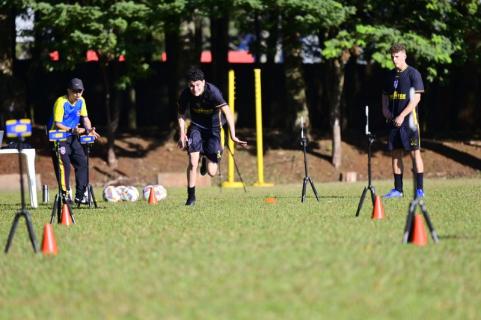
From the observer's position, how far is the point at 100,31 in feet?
100

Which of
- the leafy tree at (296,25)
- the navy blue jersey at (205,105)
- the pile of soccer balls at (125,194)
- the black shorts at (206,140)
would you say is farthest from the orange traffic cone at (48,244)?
the leafy tree at (296,25)

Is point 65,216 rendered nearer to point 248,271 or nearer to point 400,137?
point 248,271

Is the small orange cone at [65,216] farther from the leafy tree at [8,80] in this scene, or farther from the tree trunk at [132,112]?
the tree trunk at [132,112]

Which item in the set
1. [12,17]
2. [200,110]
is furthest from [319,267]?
[12,17]

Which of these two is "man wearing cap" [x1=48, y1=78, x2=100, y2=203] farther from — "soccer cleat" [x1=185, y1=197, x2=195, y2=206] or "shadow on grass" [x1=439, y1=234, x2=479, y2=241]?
"shadow on grass" [x1=439, y1=234, x2=479, y2=241]

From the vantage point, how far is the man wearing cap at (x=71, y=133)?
1705 cm

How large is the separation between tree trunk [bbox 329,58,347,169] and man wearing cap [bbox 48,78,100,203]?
16470 mm

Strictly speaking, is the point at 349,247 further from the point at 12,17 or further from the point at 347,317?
the point at 12,17

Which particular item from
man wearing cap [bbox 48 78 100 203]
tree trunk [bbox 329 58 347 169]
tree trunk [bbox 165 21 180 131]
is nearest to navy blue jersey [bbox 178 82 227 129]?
man wearing cap [bbox 48 78 100 203]

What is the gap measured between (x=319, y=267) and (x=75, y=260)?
2.31 m

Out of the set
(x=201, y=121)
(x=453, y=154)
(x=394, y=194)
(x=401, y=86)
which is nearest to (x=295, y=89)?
(x=453, y=154)

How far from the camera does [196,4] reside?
29.5m

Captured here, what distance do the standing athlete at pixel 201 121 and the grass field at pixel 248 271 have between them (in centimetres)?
378

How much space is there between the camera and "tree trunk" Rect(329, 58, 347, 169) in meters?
33.5
